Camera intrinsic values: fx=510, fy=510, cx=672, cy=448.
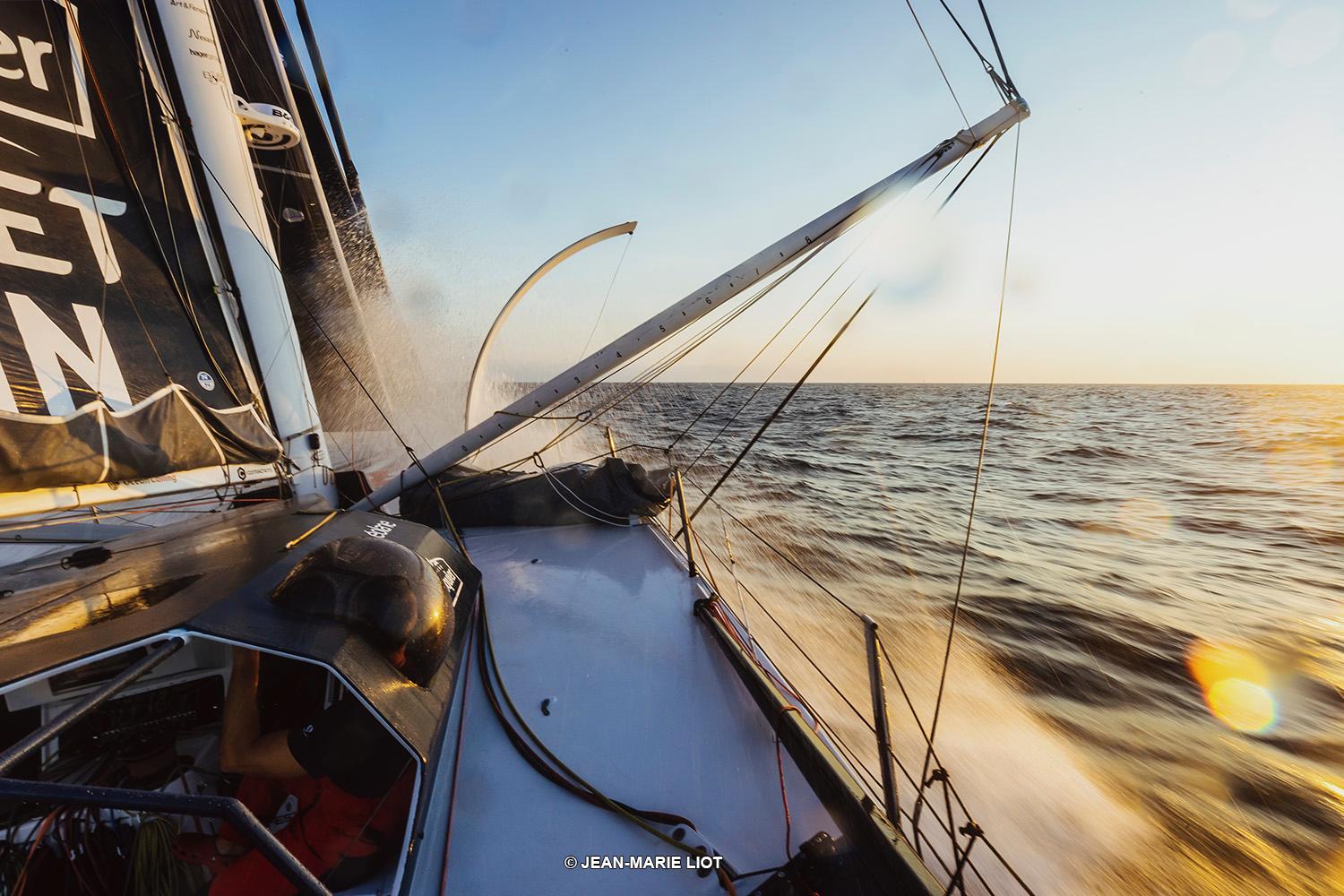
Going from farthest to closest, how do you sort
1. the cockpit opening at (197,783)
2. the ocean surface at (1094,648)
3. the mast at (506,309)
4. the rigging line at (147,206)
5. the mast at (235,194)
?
the mast at (506,309) → the mast at (235,194) → the rigging line at (147,206) → the ocean surface at (1094,648) → the cockpit opening at (197,783)

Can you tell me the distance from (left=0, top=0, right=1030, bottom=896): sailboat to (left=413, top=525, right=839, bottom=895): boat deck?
2cm

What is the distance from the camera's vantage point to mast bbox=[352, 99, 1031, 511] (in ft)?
A: 15.1

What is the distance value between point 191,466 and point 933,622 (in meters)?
8.10

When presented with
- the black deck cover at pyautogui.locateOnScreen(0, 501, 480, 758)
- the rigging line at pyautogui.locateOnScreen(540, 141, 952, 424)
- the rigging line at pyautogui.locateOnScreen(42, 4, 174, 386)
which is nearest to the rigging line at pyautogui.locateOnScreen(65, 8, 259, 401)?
the rigging line at pyautogui.locateOnScreen(42, 4, 174, 386)

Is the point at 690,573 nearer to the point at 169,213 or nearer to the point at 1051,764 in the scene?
the point at 1051,764

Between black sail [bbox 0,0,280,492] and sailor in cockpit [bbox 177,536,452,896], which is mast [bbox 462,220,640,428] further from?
sailor in cockpit [bbox 177,536,452,896]

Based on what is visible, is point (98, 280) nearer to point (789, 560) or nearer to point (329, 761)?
point (329, 761)

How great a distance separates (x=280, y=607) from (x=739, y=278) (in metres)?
4.42

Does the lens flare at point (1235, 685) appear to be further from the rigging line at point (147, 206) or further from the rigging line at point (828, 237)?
the rigging line at point (147, 206)

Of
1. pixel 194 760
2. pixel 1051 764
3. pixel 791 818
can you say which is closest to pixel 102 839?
pixel 194 760

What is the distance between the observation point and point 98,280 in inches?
156

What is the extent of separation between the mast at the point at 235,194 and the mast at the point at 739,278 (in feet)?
7.77

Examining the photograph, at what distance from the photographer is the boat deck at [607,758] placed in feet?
7.68

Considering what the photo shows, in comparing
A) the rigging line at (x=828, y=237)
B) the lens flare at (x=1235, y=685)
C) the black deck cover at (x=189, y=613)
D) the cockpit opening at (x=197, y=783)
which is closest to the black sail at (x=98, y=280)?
the black deck cover at (x=189, y=613)
